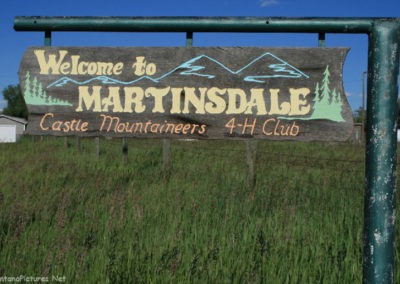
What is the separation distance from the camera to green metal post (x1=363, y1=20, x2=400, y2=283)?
1704mm

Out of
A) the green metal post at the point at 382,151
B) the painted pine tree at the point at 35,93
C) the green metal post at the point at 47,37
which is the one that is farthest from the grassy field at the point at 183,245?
the green metal post at the point at 47,37

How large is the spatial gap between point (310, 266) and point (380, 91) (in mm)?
1742

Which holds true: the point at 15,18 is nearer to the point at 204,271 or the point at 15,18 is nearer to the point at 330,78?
the point at 330,78

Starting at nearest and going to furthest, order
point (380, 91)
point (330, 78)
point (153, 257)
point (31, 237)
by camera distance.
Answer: point (380, 91) < point (330, 78) < point (153, 257) < point (31, 237)

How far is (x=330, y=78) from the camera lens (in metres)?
1.99

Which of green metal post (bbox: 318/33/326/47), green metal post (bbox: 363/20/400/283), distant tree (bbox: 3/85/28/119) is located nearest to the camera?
green metal post (bbox: 363/20/400/283)

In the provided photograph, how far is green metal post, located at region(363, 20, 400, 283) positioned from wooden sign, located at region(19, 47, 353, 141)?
11.4 inches

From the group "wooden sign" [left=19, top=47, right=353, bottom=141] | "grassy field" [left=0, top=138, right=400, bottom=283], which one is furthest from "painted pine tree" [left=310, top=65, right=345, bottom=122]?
"grassy field" [left=0, top=138, right=400, bottom=283]

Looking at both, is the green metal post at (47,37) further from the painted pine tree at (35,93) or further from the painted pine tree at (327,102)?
the painted pine tree at (327,102)

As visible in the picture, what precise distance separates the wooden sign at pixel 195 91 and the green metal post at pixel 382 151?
29 cm

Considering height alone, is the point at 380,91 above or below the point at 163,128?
above

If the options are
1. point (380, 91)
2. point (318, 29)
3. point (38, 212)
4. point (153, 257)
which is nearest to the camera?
point (380, 91)

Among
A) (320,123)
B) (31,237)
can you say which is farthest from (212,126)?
(31,237)

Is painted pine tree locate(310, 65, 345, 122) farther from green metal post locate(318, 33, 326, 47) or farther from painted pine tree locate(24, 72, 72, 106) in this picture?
painted pine tree locate(24, 72, 72, 106)
